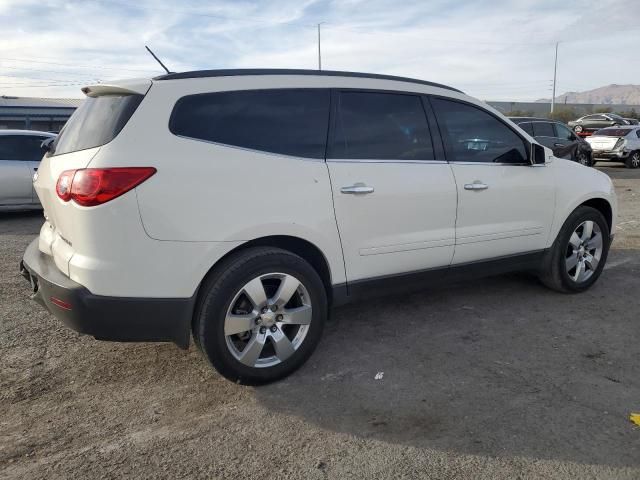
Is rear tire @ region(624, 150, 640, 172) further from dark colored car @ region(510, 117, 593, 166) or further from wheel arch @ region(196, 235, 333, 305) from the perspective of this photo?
wheel arch @ region(196, 235, 333, 305)

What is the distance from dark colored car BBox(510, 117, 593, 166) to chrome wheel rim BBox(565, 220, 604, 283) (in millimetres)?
10907

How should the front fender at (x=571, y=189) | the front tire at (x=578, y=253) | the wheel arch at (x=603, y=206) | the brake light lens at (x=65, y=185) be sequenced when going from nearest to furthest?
the brake light lens at (x=65, y=185), the front fender at (x=571, y=189), the front tire at (x=578, y=253), the wheel arch at (x=603, y=206)

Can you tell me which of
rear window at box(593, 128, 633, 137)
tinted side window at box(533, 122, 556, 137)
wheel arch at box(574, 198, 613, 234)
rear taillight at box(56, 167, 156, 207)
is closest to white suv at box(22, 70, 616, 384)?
rear taillight at box(56, 167, 156, 207)

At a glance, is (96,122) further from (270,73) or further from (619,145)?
(619,145)

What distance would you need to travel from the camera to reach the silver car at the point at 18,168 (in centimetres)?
909

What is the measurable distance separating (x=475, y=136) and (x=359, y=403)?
2.33 metres

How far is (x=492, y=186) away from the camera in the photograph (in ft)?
14.2

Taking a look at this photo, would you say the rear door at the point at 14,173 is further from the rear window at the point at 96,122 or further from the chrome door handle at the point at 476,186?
the chrome door handle at the point at 476,186

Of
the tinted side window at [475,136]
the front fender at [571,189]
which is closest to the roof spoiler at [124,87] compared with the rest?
the tinted side window at [475,136]

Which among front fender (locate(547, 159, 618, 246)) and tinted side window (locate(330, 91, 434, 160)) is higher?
tinted side window (locate(330, 91, 434, 160))

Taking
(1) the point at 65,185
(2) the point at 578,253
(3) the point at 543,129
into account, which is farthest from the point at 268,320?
(3) the point at 543,129

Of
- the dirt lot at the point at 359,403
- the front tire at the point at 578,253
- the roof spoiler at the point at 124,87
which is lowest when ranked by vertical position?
the dirt lot at the point at 359,403

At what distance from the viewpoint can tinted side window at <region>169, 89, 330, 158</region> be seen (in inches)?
124

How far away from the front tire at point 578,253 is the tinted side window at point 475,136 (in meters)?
0.84
